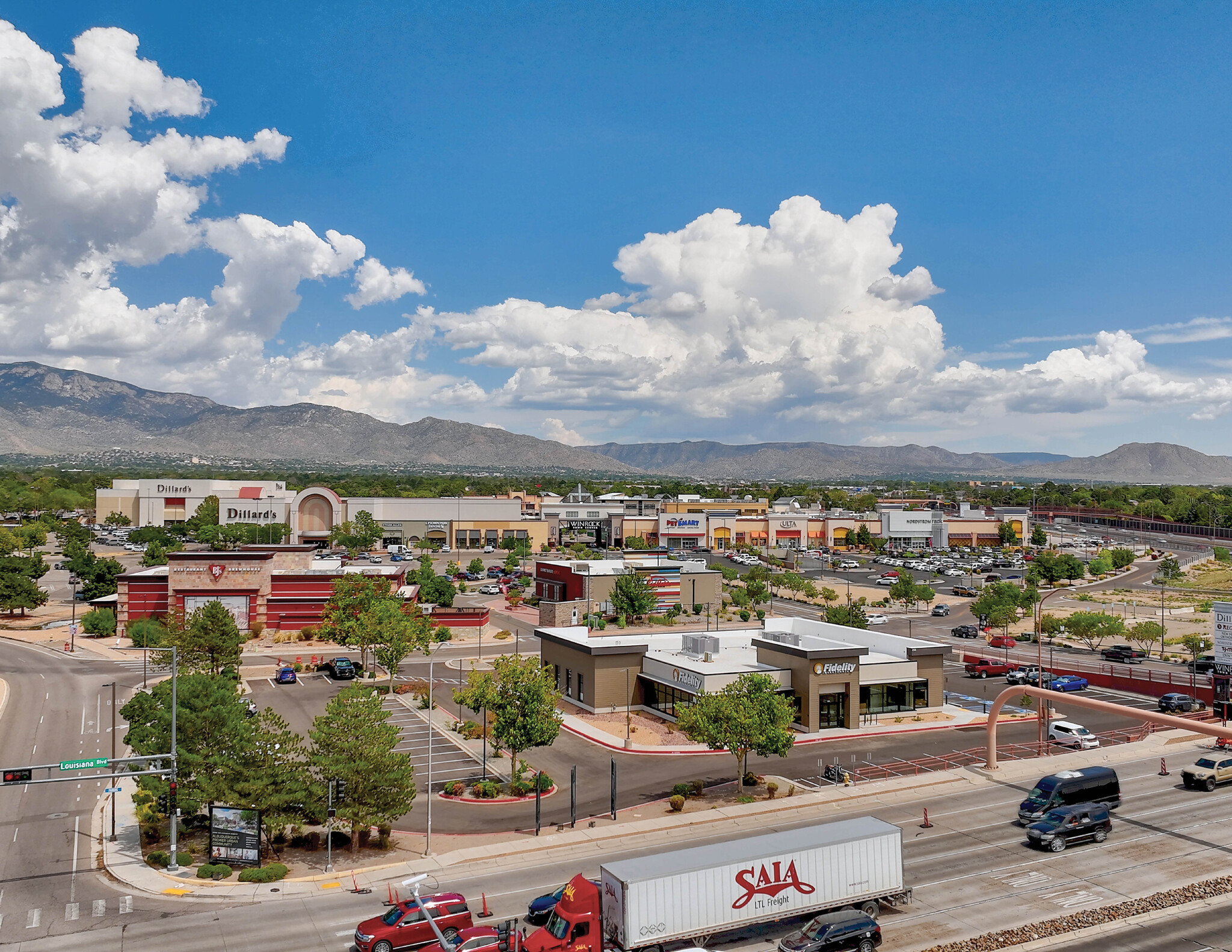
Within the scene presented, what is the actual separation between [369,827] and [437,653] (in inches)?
1907

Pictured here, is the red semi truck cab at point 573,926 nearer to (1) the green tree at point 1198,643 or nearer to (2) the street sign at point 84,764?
(2) the street sign at point 84,764

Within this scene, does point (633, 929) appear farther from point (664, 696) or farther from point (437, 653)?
point (437, 653)

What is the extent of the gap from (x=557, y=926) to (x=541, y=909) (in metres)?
3.64

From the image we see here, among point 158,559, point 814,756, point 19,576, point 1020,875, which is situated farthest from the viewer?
point 158,559

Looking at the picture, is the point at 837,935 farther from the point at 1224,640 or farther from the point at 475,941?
the point at 1224,640

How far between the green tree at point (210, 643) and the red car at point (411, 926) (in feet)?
128

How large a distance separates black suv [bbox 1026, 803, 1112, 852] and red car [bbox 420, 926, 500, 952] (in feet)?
76.5

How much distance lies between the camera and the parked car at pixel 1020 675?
72.0 m

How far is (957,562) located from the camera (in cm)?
16488

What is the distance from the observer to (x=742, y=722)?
140ft

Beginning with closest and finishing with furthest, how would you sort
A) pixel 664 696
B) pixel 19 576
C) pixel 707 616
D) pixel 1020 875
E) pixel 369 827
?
pixel 1020 875, pixel 369 827, pixel 664 696, pixel 19 576, pixel 707 616

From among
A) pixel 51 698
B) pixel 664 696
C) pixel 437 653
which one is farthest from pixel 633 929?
pixel 437 653

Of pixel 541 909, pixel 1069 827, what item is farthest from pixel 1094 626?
pixel 541 909

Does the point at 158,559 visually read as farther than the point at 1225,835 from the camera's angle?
Yes
